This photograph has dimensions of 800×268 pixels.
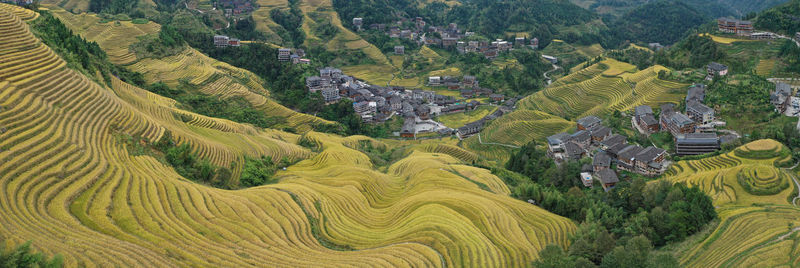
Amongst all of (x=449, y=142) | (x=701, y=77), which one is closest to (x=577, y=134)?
(x=449, y=142)

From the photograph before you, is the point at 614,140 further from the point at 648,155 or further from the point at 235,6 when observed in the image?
the point at 235,6

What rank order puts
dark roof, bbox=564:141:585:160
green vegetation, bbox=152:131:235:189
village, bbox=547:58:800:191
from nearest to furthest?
1. green vegetation, bbox=152:131:235:189
2. village, bbox=547:58:800:191
3. dark roof, bbox=564:141:585:160

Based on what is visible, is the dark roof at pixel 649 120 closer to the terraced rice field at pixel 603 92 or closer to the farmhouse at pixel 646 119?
the farmhouse at pixel 646 119

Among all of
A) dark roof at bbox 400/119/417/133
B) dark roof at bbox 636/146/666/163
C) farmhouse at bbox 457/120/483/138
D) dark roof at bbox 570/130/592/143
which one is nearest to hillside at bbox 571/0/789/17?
farmhouse at bbox 457/120/483/138

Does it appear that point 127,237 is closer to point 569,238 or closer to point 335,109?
point 569,238

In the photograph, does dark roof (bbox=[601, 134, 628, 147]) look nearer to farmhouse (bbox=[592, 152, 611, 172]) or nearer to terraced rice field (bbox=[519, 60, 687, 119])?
farmhouse (bbox=[592, 152, 611, 172])

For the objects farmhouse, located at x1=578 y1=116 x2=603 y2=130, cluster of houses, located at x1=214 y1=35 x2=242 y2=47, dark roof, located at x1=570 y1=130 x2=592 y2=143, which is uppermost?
dark roof, located at x1=570 y1=130 x2=592 y2=143

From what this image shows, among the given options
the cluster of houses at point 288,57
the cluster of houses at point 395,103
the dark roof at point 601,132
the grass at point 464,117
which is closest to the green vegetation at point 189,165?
the dark roof at point 601,132

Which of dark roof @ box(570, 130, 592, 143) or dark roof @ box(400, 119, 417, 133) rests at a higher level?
dark roof @ box(570, 130, 592, 143)

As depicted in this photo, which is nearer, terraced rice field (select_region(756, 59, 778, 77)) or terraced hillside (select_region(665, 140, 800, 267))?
terraced hillside (select_region(665, 140, 800, 267))
